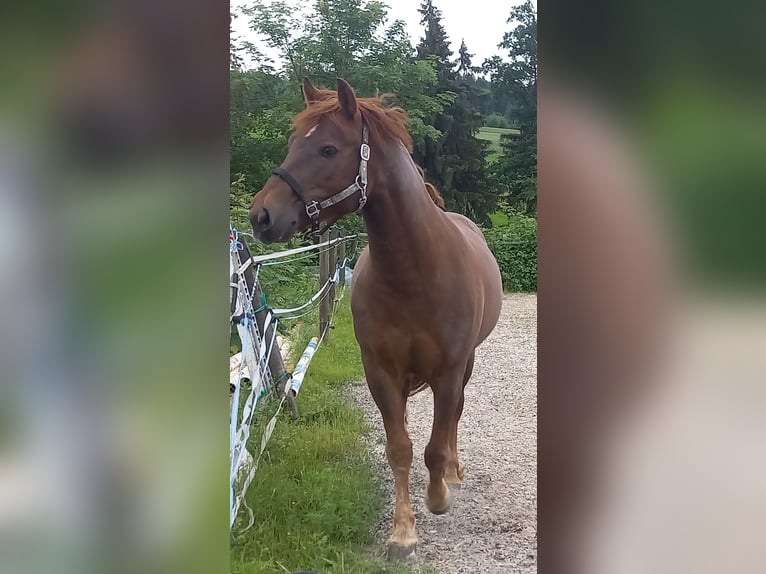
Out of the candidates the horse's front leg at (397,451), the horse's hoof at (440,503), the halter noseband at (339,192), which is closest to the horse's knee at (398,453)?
the horse's front leg at (397,451)

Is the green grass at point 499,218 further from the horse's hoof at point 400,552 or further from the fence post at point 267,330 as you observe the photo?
the horse's hoof at point 400,552

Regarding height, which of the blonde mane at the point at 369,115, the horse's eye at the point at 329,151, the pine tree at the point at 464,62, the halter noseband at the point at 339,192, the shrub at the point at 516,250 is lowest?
the shrub at the point at 516,250

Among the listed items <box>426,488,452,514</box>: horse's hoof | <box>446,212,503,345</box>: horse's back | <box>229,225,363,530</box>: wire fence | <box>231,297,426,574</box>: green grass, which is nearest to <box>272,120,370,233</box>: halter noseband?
<box>229,225,363,530</box>: wire fence

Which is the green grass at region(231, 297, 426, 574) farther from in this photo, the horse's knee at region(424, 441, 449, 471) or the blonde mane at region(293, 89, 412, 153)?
the blonde mane at region(293, 89, 412, 153)

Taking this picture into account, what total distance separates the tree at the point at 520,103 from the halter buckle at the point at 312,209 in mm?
401

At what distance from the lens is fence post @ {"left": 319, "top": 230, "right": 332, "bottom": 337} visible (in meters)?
1.48

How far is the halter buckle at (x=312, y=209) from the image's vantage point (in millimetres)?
1323

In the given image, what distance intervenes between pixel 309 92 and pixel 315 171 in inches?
6.9

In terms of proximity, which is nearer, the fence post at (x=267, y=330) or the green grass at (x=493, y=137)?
the green grass at (x=493, y=137)

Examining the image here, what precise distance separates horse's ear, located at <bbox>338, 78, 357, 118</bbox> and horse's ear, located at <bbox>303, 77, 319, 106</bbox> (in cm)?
6

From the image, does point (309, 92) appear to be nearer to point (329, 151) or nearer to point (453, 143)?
point (329, 151)

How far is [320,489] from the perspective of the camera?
141 centimetres
